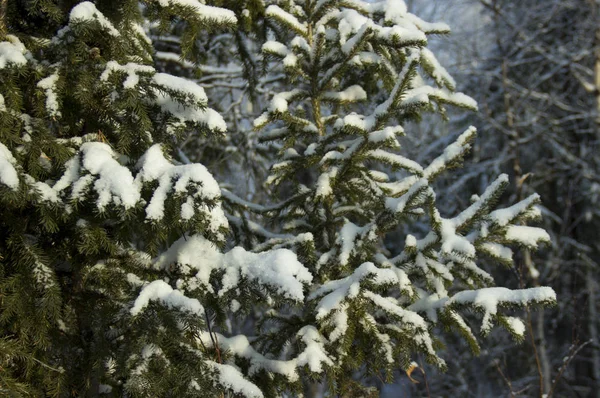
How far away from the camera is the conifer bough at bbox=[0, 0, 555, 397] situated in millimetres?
1974

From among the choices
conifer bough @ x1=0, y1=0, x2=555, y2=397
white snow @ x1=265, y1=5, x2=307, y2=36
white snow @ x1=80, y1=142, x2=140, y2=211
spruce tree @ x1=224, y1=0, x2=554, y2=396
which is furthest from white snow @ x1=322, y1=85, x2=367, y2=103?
white snow @ x1=80, y1=142, x2=140, y2=211

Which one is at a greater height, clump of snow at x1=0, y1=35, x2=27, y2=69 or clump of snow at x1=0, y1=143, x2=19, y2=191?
clump of snow at x1=0, y1=35, x2=27, y2=69

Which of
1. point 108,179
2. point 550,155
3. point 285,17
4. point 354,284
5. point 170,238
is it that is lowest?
point 550,155

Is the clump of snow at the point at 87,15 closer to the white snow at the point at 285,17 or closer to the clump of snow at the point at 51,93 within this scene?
the clump of snow at the point at 51,93

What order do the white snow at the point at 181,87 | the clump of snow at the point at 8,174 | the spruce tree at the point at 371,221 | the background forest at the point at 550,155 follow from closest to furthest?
the clump of snow at the point at 8,174, the white snow at the point at 181,87, the spruce tree at the point at 371,221, the background forest at the point at 550,155

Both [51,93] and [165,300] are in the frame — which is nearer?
[165,300]

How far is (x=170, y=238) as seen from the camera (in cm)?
299

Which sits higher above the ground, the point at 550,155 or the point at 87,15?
the point at 87,15

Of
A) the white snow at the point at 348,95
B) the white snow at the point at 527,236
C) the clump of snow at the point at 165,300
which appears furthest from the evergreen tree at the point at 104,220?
the white snow at the point at 527,236

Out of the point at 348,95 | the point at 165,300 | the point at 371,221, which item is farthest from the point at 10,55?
the point at 371,221

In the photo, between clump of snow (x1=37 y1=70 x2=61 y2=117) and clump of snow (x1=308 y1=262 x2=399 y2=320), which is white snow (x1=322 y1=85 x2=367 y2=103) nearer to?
clump of snow (x1=308 y1=262 x2=399 y2=320)

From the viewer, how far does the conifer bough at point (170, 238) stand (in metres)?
1.97

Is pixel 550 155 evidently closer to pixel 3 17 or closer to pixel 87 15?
pixel 87 15

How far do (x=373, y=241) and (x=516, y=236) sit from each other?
754mm
